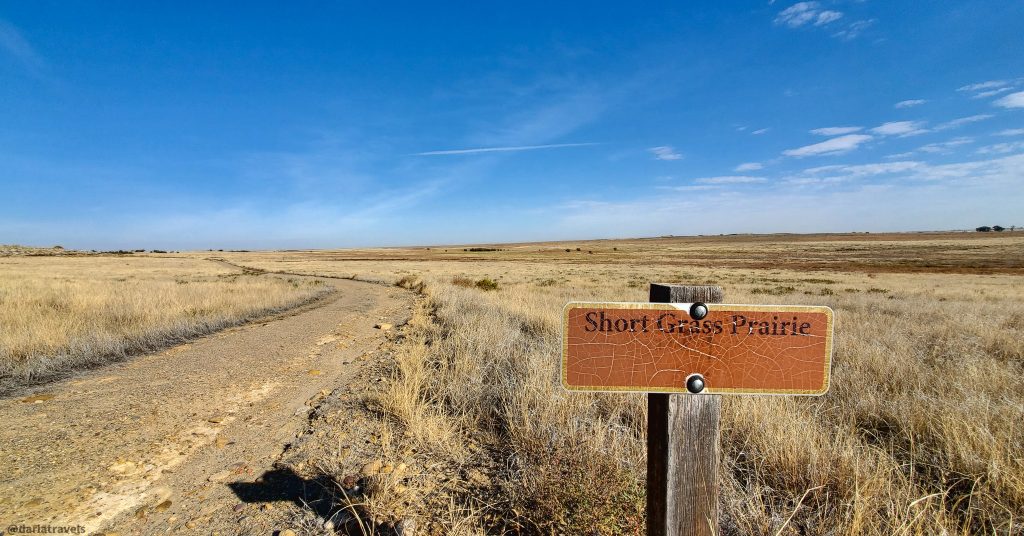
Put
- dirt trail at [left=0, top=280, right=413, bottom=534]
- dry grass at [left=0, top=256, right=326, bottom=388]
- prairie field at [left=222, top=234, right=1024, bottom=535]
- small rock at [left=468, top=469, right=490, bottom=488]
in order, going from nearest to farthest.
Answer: prairie field at [left=222, top=234, right=1024, bottom=535], dirt trail at [left=0, top=280, right=413, bottom=534], small rock at [left=468, top=469, right=490, bottom=488], dry grass at [left=0, top=256, right=326, bottom=388]

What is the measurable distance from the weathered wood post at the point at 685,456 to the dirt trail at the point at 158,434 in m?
2.70

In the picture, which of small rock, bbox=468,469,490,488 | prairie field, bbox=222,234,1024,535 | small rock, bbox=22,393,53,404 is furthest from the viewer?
small rock, bbox=22,393,53,404

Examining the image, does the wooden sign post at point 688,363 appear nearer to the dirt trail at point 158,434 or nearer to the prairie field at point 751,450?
the prairie field at point 751,450

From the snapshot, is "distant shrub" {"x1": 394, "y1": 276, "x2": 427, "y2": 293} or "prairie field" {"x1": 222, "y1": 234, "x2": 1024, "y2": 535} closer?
"prairie field" {"x1": 222, "y1": 234, "x2": 1024, "y2": 535}

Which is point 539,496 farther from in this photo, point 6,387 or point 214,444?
point 6,387

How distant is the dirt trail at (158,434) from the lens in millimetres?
2804

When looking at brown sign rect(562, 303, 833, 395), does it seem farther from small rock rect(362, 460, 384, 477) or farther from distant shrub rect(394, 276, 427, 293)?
distant shrub rect(394, 276, 427, 293)

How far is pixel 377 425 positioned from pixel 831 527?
363 centimetres

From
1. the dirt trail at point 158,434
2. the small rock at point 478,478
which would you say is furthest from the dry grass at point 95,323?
the small rock at point 478,478

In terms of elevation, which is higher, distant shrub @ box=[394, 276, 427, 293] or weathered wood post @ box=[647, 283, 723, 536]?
weathered wood post @ box=[647, 283, 723, 536]

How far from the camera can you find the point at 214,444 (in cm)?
372

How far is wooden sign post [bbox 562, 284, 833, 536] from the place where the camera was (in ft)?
5.78

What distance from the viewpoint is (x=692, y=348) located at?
1772 mm

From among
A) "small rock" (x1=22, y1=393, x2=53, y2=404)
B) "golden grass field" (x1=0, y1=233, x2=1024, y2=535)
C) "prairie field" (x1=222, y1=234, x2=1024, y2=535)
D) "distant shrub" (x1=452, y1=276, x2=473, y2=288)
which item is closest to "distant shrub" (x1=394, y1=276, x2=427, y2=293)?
"distant shrub" (x1=452, y1=276, x2=473, y2=288)
